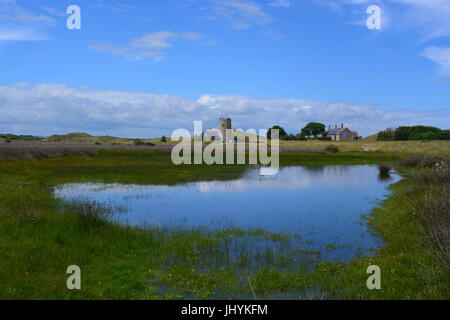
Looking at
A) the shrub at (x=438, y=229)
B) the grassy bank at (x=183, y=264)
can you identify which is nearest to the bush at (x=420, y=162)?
the grassy bank at (x=183, y=264)

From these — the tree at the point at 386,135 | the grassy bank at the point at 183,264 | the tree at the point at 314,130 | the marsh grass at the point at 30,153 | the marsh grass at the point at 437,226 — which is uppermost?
the tree at the point at 314,130

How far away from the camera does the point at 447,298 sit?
742 cm

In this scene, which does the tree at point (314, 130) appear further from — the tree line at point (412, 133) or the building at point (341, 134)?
the tree line at point (412, 133)

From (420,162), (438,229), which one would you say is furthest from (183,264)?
(420,162)

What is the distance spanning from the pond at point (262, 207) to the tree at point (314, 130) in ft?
417

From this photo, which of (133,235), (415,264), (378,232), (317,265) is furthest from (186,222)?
(415,264)

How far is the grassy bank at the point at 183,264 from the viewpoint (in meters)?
8.66

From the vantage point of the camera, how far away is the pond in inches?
582

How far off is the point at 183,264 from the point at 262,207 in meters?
10.6

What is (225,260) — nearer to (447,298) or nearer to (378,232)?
(447,298)

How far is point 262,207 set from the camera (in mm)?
20828

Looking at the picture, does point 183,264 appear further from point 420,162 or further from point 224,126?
point 224,126
